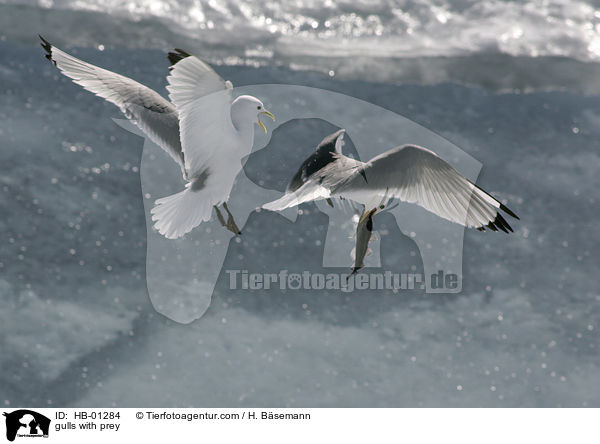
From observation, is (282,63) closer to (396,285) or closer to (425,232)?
(425,232)

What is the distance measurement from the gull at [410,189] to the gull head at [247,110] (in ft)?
1.62

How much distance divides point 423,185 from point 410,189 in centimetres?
7

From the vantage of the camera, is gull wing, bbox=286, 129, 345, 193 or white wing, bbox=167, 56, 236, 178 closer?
white wing, bbox=167, 56, 236, 178

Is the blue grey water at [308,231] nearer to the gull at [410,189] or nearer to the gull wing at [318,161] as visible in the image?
the gull wing at [318,161]

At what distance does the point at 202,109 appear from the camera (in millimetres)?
3205

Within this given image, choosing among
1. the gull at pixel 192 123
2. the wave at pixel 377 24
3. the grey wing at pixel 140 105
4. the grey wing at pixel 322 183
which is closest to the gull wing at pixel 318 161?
the grey wing at pixel 322 183

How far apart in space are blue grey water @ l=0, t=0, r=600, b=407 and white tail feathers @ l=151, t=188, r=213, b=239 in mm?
6227

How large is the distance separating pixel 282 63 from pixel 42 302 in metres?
8.87

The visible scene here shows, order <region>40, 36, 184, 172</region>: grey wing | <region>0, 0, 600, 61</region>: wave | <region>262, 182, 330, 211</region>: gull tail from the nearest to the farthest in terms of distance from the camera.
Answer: <region>262, 182, 330, 211</region>: gull tail < <region>40, 36, 184, 172</region>: grey wing < <region>0, 0, 600, 61</region>: wave

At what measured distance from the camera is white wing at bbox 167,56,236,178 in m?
3.09

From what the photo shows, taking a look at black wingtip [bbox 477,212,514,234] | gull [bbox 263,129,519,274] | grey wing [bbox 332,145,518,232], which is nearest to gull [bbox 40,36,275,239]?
gull [bbox 263,129,519,274]

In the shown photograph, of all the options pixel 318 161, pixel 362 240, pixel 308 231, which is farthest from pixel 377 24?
pixel 362 240

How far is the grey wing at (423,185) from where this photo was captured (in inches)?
114
